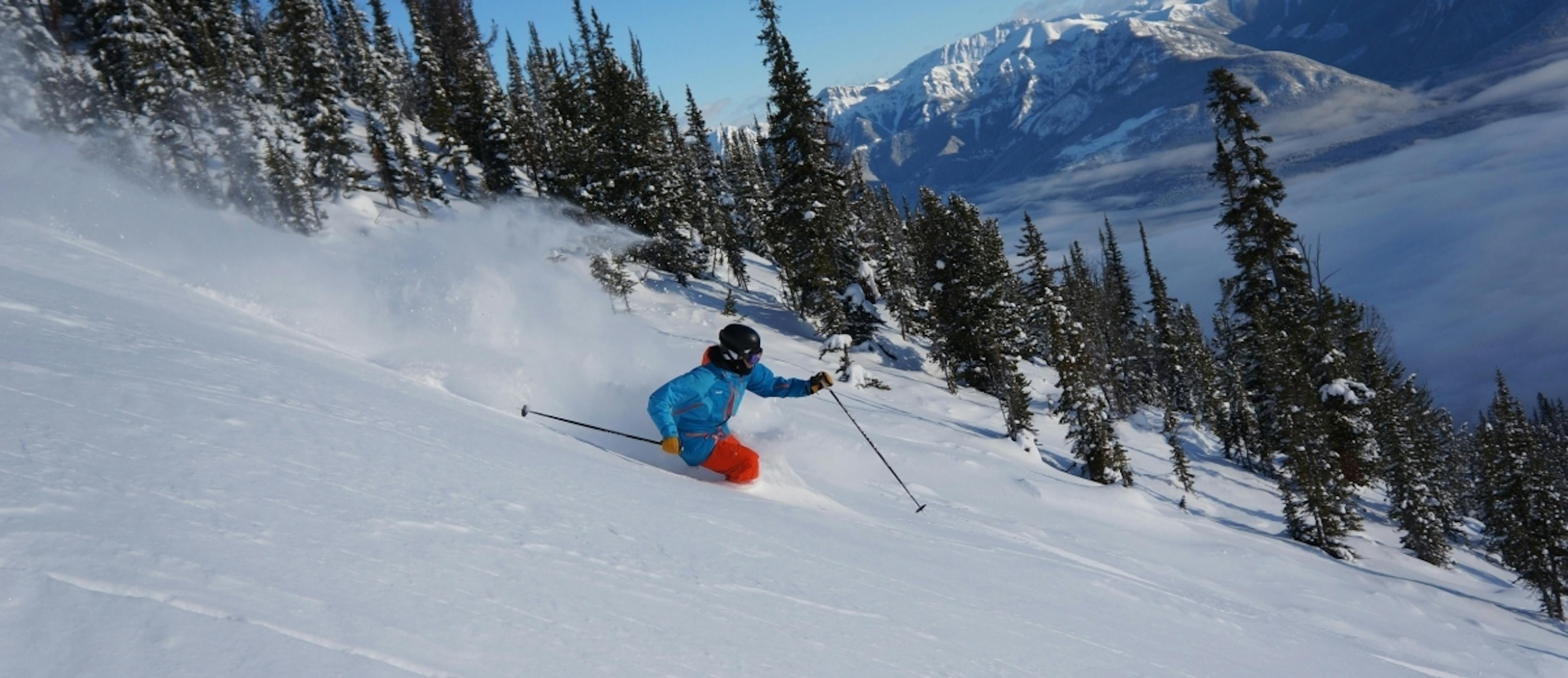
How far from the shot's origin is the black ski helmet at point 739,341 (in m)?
8.12

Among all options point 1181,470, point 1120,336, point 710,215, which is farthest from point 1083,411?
point 1120,336

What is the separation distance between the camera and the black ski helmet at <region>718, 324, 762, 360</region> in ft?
26.6

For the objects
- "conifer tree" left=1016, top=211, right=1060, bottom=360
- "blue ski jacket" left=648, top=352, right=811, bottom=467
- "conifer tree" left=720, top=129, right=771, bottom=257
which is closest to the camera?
"blue ski jacket" left=648, top=352, right=811, bottom=467

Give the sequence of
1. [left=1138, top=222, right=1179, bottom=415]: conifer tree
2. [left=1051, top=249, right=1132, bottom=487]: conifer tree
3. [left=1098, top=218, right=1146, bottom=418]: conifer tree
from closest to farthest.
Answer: [left=1051, top=249, right=1132, bottom=487]: conifer tree
[left=1098, top=218, right=1146, bottom=418]: conifer tree
[left=1138, top=222, right=1179, bottom=415]: conifer tree

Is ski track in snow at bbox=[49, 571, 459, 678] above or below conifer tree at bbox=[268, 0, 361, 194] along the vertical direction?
below

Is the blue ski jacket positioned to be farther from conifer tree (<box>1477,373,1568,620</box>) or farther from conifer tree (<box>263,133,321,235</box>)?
conifer tree (<box>1477,373,1568,620</box>)

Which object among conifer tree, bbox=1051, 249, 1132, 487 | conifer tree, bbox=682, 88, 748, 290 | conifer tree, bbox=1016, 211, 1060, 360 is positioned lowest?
conifer tree, bbox=1051, 249, 1132, 487

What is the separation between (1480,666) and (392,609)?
41.9 feet

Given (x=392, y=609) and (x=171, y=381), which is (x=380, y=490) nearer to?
(x=392, y=609)

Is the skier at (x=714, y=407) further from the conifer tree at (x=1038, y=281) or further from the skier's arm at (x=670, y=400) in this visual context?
the conifer tree at (x=1038, y=281)

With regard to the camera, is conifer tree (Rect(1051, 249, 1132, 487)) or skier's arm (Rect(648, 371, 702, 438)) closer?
skier's arm (Rect(648, 371, 702, 438))

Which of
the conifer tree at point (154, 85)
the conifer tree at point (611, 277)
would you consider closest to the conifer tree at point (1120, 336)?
the conifer tree at point (611, 277)

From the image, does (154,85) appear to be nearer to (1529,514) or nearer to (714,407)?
(714,407)

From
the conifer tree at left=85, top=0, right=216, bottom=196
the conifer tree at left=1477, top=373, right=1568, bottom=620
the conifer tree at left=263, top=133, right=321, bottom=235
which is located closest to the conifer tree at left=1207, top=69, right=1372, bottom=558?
the conifer tree at left=1477, top=373, right=1568, bottom=620
